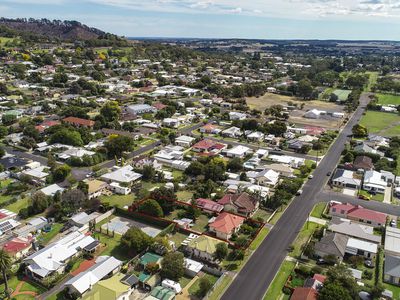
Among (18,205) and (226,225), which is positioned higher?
(226,225)

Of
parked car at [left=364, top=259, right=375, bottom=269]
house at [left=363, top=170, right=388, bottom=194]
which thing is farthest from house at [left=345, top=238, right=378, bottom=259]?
house at [left=363, top=170, right=388, bottom=194]

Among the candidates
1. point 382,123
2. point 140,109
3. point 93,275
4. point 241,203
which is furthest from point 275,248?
point 382,123

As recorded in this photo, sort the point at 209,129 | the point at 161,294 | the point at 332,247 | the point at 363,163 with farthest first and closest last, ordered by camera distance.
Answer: the point at 209,129 → the point at 363,163 → the point at 332,247 → the point at 161,294

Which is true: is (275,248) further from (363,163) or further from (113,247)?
(363,163)

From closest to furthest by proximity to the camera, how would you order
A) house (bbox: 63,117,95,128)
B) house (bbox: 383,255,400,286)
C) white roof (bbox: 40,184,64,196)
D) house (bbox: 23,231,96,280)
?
house (bbox: 23,231,96,280)
house (bbox: 383,255,400,286)
white roof (bbox: 40,184,64,196)
house (bbox: 63,117,95,128)

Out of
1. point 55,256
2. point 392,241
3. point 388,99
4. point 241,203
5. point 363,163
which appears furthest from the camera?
point 388,99

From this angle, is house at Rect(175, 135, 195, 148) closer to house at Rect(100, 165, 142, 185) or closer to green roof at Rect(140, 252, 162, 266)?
house at Rect(100, 165, 142, 185)

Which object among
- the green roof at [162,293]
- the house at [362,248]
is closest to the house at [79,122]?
the green roof at [162,293]
